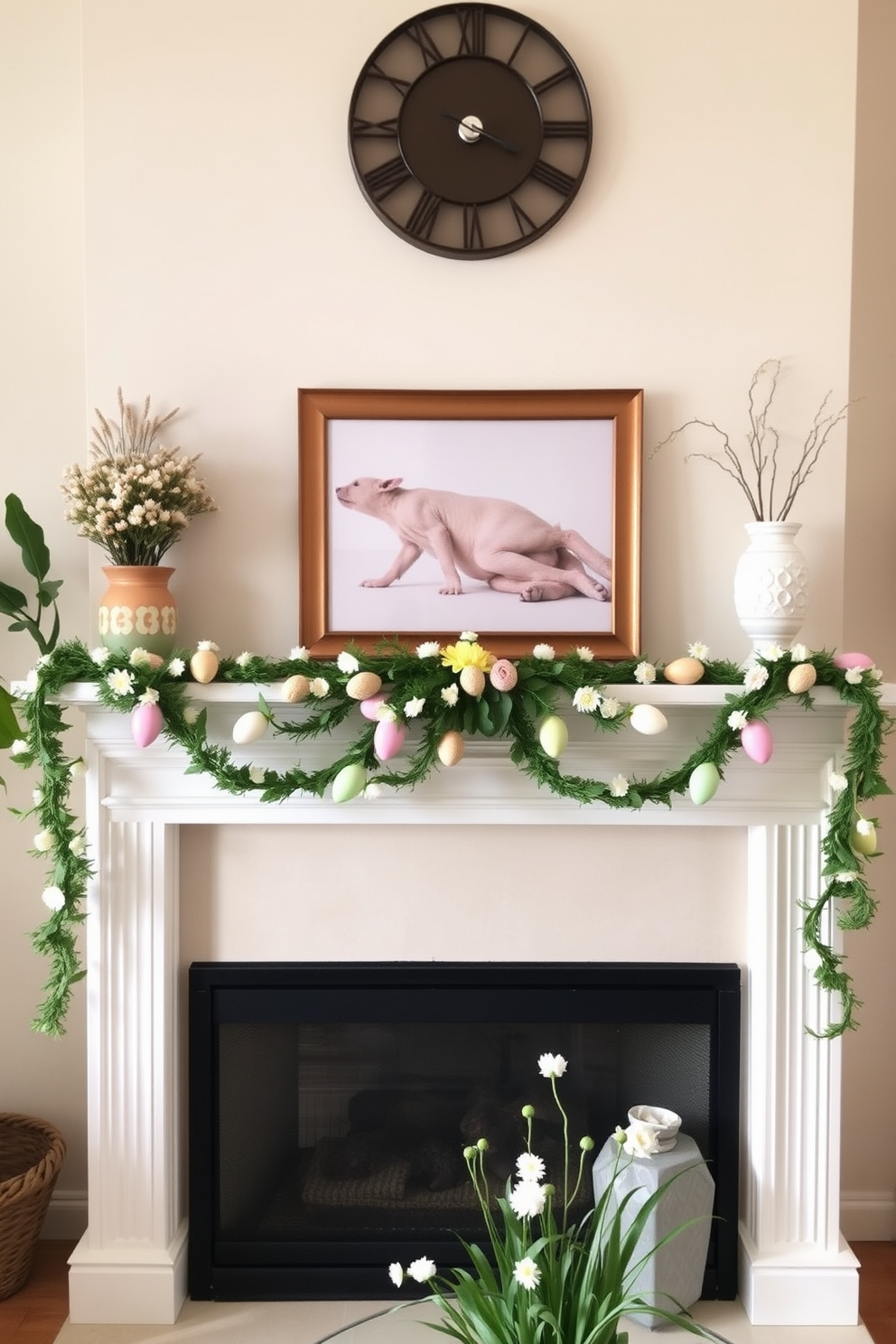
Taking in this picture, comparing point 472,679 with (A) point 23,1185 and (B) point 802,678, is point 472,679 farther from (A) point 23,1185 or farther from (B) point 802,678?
(A) point 23,1185

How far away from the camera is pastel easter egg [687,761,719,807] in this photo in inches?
78.9

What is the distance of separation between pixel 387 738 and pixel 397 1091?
832mm

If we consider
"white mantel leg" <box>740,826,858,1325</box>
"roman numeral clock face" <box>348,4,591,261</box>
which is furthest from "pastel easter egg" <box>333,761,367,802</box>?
"roman numeral clock face" <box>348,4,591,261</box>

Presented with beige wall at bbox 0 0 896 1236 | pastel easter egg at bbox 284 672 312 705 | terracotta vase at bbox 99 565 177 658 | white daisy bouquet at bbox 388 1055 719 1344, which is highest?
beige wall at bbox 0 0 896 1236

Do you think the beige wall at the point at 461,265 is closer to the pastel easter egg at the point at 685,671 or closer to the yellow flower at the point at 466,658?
the pastel easter egg at the point at 685,671

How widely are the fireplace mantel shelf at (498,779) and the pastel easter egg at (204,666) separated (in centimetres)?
13

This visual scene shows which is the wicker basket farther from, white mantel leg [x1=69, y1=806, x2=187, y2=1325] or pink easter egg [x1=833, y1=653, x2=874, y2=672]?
pink easter egg [x1=833, y1=653, x2=874, y2=672]

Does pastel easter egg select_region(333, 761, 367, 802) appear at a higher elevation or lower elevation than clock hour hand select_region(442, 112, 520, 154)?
Result: lower

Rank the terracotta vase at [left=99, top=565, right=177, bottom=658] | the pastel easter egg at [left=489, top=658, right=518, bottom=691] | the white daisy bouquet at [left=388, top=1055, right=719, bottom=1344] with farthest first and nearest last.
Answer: the terracotta vase at [left=99, top=565, right=177, bottom=658]
the pastel easter egg at [left=489, top=658, right=518, bottom=691]
the white daisy bouquet at [left=388, top=1055, right=719, bottom=1344]

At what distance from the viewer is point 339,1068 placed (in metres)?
2.32

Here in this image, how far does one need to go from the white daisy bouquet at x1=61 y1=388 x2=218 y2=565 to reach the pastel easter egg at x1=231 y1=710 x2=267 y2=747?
0.38m

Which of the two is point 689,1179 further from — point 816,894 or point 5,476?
point 5,476

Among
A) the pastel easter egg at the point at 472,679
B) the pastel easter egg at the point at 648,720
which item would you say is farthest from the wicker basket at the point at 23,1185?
the pastel easter egg at the point at 648,720

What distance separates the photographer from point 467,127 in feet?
7.11
